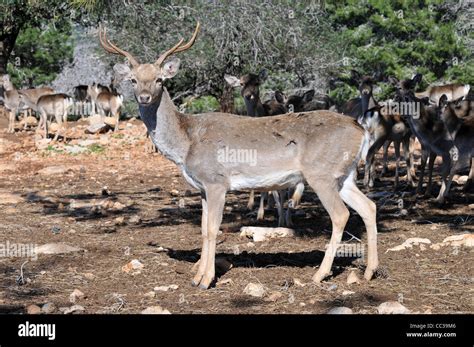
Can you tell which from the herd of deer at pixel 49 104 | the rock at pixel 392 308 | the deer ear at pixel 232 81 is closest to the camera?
the rock at pixel 392 308

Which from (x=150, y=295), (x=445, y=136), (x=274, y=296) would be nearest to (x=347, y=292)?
(x=274, y=296)

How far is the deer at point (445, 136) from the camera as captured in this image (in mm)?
12344

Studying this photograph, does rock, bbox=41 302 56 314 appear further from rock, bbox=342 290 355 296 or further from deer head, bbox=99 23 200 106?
rock, bbox=342 290 355 296

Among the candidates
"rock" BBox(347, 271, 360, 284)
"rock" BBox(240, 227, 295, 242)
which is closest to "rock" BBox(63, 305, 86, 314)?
"rock" BBox(347, 271, 360, 284)

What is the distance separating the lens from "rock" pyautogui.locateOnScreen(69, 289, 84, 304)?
22.5ft

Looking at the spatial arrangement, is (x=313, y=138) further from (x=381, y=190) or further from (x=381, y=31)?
(x=381, y=31)

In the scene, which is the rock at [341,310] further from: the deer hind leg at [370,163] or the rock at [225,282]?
the deer hind leg at [370,163]

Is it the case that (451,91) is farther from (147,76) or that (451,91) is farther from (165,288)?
(165,288)

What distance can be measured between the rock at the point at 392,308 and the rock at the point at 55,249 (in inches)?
153

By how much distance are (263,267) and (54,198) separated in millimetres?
5567

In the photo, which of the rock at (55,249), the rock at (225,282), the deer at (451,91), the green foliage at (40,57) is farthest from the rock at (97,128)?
the rock at (225,282)

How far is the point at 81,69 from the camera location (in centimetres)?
4016

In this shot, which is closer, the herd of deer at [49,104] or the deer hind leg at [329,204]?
the deer hind leg at [329,204]

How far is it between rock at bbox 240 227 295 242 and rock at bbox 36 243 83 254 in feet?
6.57
